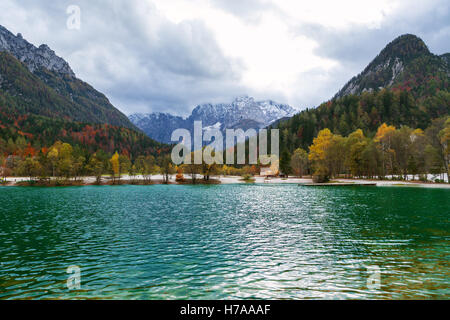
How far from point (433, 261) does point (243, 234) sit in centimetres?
1561

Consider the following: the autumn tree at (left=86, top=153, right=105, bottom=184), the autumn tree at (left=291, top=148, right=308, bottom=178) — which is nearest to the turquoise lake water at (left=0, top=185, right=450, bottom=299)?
the autumn tree at (left=86, top=153, right=105, bottom=184)

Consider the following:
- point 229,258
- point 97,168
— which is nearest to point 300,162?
point 97,168

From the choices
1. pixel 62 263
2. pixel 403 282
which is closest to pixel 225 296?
pixel 403 282

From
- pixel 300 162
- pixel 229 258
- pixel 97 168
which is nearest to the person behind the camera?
pixel 229 258

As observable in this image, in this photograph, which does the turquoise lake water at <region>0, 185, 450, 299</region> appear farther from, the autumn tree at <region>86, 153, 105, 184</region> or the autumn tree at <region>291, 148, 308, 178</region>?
the autumn tree at <region>291, 148, 308, 178</region>

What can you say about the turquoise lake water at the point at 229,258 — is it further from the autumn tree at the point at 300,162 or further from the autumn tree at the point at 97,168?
the autumn tree at the point at 300,162

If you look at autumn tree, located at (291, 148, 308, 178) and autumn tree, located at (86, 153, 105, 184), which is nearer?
autumn tree, located at (86, 153, 105, 184)

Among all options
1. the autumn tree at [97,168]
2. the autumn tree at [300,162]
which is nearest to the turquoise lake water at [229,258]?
the autumn tree at [97,168]

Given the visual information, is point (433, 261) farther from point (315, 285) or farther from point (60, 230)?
point (60, 230)

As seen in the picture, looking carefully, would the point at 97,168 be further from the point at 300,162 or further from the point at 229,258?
the point at 229,258

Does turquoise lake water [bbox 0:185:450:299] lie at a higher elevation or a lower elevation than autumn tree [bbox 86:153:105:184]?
lower

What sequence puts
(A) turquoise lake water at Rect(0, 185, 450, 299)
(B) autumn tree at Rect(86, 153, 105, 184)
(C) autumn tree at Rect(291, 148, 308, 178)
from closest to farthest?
(A) turquoise lake water at Rect(0, 185, 450, 299)
(B) autumn tree at Rect(86, 153, 105, 184)
(C) autumn tree at Rect(291, 148, 308, 178)

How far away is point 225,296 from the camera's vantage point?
42.5ft

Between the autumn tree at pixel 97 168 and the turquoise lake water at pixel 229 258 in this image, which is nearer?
the turquoise lake water at pixel 229 258
